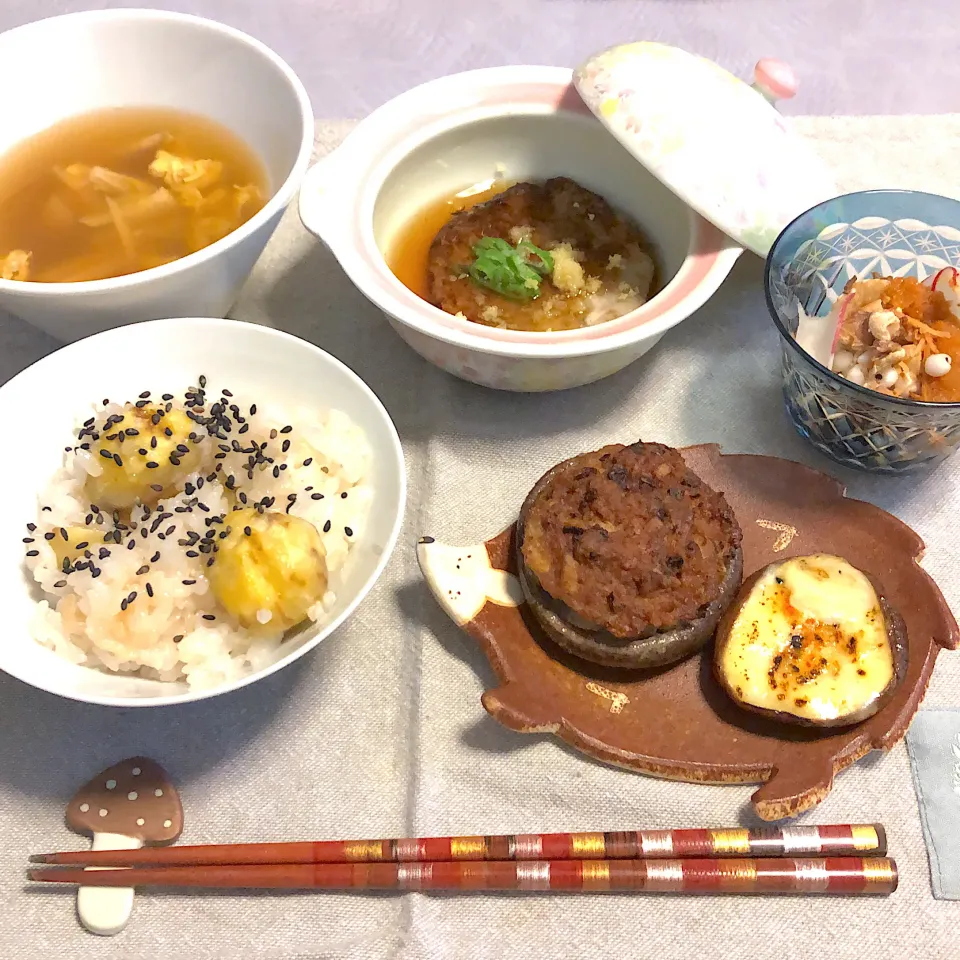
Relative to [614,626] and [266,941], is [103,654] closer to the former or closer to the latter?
[266,941]

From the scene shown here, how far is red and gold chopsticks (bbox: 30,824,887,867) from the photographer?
1299 mm

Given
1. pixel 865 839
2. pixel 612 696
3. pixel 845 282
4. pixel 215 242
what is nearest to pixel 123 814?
pixel 612 696

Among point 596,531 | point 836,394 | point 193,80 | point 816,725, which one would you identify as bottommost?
point 816,725

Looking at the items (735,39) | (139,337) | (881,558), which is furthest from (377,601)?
Result: (735,39)

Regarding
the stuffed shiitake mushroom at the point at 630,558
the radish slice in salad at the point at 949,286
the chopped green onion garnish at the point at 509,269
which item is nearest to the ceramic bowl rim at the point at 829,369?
the radish slice in salad at the point at 949,286

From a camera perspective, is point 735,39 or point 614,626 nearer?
Result: point 614,626

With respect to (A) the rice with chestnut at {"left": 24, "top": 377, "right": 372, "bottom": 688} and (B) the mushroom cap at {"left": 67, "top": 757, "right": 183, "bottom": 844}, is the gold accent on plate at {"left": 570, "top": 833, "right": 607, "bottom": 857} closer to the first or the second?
(A) the rice with chestnut at {"left": 24, "top": 377, "right": 372, "bottom": 688}

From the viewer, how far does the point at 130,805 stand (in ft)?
4.51

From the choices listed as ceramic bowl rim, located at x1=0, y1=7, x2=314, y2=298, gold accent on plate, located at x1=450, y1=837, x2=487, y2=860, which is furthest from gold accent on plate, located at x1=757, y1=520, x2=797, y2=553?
ceramic bowl rim, located at x1=0, y1=7, x2=314, y2=298

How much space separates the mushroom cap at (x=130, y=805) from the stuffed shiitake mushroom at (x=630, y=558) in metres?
0.68

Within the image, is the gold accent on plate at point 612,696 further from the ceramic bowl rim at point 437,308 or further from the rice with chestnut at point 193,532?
the ceramic bowl rim at point 437,308

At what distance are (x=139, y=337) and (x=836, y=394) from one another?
1296 millimetres

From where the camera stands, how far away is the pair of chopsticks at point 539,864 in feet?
4.21

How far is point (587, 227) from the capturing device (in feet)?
6.29
